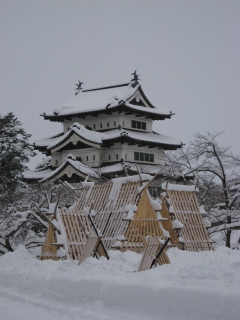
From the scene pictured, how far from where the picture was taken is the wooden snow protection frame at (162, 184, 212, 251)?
15.8m

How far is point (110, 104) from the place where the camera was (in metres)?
42.4

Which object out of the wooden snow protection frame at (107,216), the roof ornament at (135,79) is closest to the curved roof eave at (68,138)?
the roof ornament at (135,79)

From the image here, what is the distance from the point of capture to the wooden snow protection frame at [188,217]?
15.8 m

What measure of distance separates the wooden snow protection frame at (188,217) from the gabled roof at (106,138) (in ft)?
77.2

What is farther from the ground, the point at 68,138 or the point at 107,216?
the point at 68,138

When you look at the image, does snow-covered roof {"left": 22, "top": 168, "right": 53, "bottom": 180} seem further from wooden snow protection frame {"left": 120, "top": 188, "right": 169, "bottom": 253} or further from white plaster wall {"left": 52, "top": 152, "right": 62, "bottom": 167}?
wooden snow protection frame {"left": 120, "top": 188, "right": 169, "bottom": 253}

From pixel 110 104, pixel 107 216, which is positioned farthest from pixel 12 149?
pixel 107 216

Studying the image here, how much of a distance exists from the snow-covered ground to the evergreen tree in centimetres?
2993

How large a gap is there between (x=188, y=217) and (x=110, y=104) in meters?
27.2

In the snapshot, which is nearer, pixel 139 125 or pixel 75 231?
pixel 75 231

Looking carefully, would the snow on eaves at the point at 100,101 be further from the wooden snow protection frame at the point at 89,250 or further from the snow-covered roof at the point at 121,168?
the wooden snow protection frame at the point at 89,250

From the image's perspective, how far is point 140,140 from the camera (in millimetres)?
41219

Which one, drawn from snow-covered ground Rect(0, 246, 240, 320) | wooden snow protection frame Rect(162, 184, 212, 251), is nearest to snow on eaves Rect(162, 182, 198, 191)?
wooden snow protection frame Rect(162, 184, 212, 251)

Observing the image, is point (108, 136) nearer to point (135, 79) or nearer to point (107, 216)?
point (135, 79)
